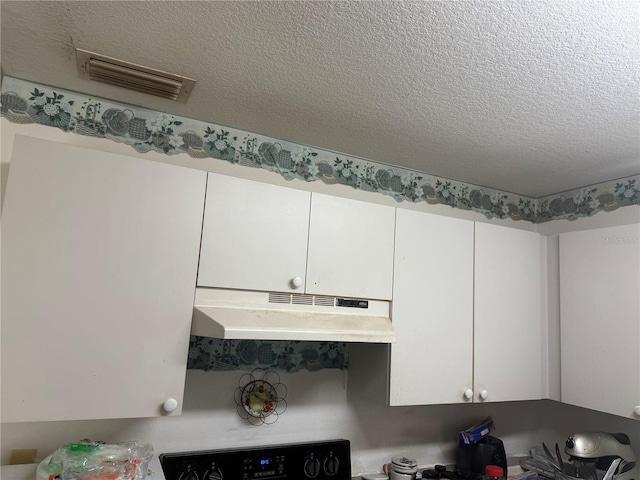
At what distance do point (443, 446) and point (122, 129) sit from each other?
2236 mm

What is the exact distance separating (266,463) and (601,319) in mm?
1682

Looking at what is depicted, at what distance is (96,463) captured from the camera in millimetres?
1349

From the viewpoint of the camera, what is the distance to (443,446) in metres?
2.38

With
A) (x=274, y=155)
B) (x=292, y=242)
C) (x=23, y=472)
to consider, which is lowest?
(x=23, y=472)

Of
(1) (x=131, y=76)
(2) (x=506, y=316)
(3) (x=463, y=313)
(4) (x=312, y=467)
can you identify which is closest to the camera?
(1) (x=131, y=76)

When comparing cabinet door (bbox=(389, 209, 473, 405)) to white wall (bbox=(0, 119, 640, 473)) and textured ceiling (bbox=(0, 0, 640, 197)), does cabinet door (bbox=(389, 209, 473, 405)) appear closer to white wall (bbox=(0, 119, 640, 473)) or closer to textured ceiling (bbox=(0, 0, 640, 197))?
white wall (bbox=(0, 119, 640, 473))

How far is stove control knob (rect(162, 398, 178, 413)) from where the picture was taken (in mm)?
1449

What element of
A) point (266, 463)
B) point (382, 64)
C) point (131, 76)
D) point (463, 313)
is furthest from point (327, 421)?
point (131, 76)

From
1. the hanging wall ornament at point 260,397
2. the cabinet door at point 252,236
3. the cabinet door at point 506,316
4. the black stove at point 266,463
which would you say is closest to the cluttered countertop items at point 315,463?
the black stove at point 266,463

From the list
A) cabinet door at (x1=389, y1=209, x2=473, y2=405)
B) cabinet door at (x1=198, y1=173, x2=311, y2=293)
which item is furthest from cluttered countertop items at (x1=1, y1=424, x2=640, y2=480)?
cabinet door at (x1=198, y1=173, x2=311, y2=293)

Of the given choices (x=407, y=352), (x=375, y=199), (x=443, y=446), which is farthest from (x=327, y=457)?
(x=375, y=199)

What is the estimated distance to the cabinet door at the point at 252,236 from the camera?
159cm

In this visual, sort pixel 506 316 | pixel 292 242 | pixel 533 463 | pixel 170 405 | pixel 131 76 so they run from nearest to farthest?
1. pixel 170 405
2. pixel 131 76
3. pixel 292 242
4. pixel 506 316
5. pixel 533 463

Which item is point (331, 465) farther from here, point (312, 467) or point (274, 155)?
point (274, 155)
